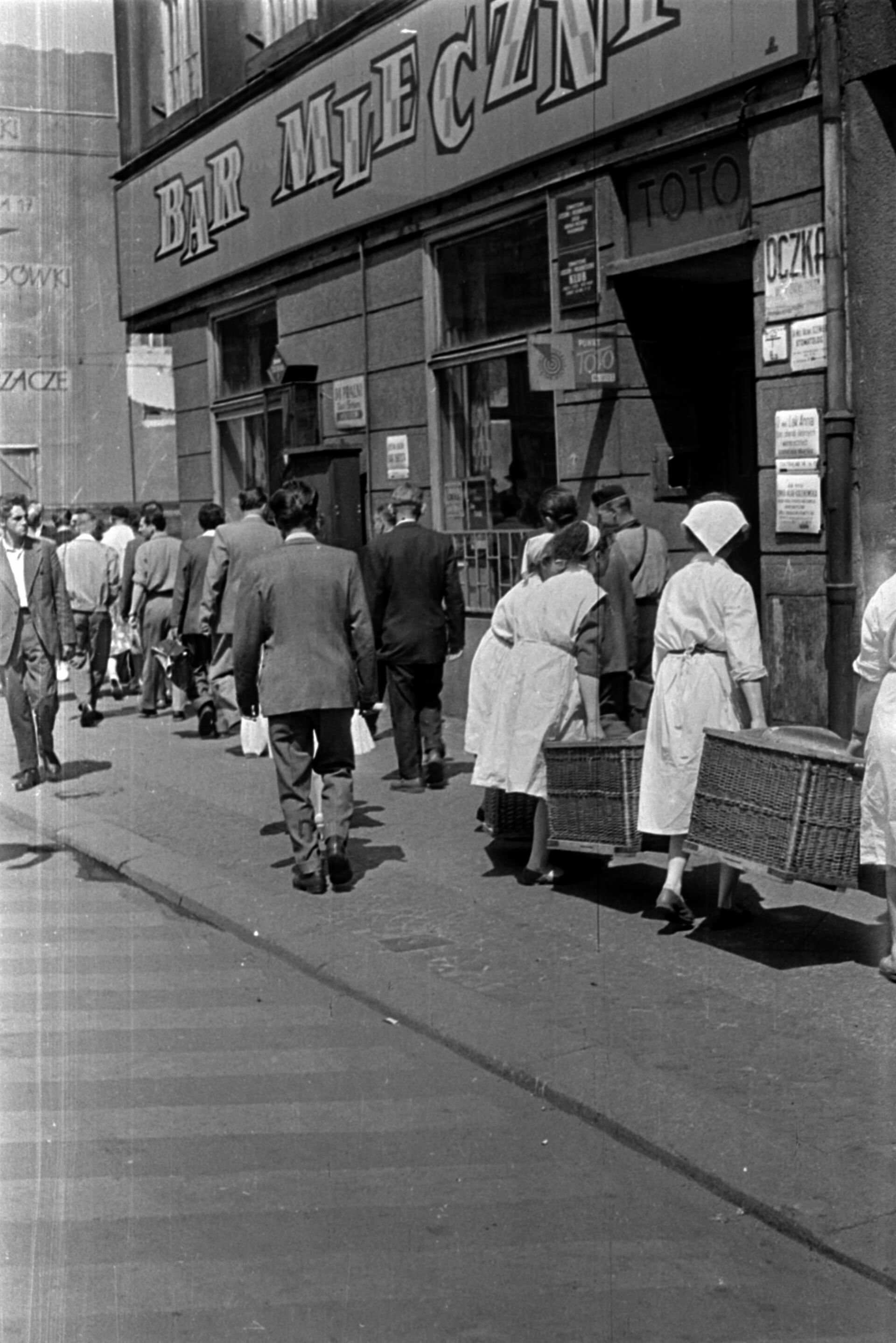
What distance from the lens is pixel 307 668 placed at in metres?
8.04

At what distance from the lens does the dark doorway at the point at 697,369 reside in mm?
11914

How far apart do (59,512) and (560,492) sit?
18574mm

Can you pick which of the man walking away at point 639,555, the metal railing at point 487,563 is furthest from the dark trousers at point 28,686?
the man walking away at point 639,555

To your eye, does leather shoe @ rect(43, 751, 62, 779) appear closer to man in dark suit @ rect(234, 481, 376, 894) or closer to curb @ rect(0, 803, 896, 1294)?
curb @ rect(0, 803, 896, 1294)

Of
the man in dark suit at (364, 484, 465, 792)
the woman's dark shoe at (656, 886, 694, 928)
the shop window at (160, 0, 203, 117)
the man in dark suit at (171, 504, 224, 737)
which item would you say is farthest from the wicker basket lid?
the shop window at (160, 0, 203, 117)

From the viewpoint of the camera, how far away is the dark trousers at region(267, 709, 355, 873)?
8141 millimetres

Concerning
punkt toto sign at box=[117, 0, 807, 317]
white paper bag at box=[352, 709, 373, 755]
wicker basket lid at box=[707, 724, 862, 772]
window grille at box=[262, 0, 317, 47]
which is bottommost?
white paper bag at box=[352, 709, 373, 755]

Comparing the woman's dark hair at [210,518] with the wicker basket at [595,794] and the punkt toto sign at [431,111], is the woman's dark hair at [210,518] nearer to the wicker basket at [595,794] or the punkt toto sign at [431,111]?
the punkt toto sign at [431,111]

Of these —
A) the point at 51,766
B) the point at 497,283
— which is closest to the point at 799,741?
the point at 51,766

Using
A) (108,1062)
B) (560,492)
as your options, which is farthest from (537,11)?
(108,1062)

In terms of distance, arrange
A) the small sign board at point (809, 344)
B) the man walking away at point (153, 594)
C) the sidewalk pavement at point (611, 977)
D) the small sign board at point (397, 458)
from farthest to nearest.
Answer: the man walking away at point (153, 594), the small sign board at point (397, 458), the small sign board at point (809, 344), the sidewalk pavement at point (611, 977)

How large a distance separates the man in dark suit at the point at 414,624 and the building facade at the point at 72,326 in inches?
112

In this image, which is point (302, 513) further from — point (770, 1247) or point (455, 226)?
point (455, 226)

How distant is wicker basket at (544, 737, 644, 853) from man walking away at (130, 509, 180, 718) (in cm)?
776
